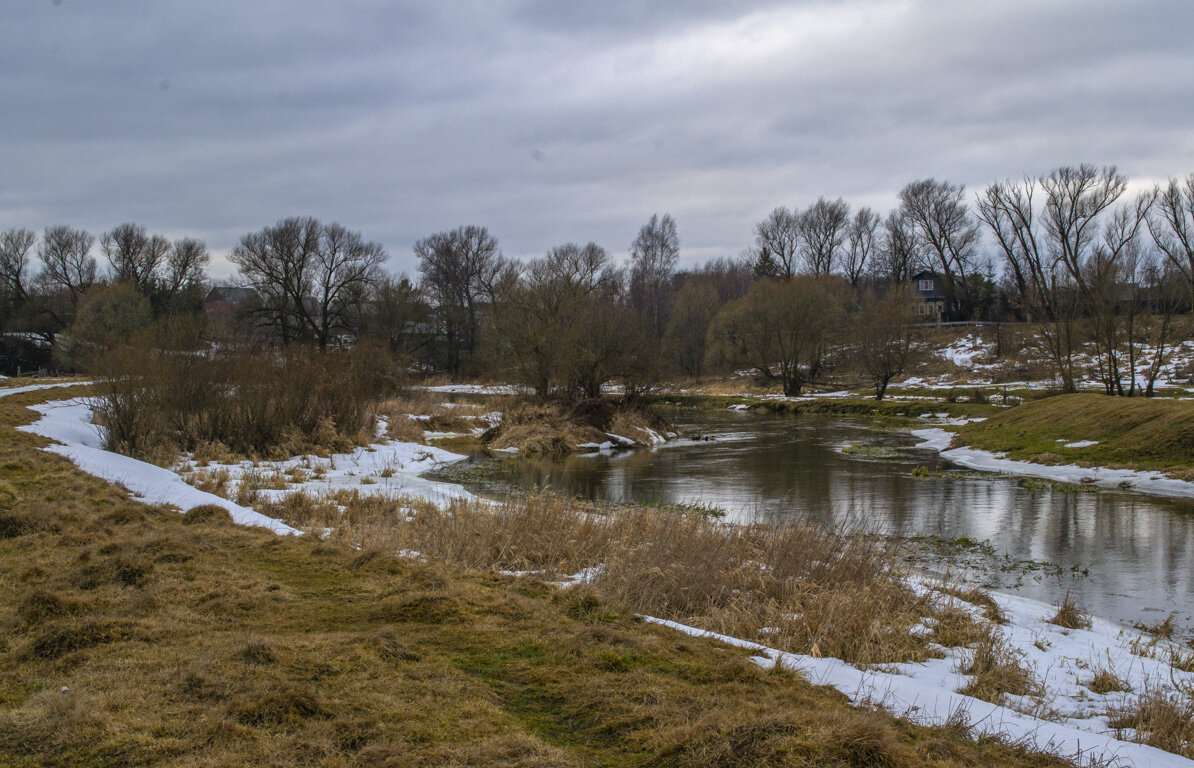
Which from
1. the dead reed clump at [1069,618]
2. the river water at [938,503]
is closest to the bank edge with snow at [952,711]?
the dead reed clump at [1069,618]

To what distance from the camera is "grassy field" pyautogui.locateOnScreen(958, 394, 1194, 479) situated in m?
19.1

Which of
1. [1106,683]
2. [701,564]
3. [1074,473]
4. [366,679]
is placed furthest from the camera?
[1074,473]

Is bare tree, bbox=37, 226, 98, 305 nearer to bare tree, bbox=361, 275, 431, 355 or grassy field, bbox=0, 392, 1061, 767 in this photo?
bare tree, bbox=361, 275, 431, 355

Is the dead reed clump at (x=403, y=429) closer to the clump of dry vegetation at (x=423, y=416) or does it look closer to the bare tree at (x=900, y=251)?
the clump of dry vegetation at (x=423, y=416)

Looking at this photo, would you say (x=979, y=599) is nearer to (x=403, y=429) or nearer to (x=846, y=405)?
(x=403, y=429)

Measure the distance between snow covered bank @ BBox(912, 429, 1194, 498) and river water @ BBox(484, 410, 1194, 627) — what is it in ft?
2.68

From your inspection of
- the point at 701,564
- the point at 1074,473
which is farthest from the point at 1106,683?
the point at 1074,473

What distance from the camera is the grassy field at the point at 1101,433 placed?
19.1m

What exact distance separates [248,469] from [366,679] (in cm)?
1384

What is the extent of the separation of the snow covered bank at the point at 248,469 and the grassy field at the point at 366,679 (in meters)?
3.26

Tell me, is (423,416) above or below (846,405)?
above

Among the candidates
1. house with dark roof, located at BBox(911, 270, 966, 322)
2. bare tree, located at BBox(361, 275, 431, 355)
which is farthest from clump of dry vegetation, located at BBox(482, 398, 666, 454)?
house with dark roof, located at BBox(911, 270, 966, 322)

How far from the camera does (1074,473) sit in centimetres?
1941

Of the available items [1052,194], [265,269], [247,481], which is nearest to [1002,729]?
[247,481]
